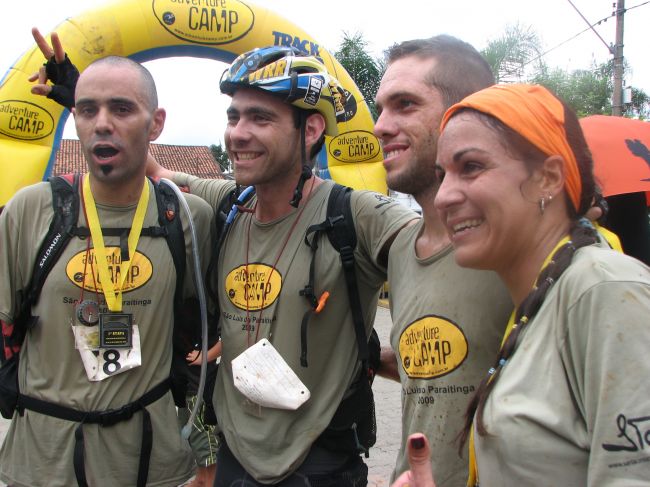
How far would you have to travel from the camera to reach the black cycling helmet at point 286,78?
2520 millimetres

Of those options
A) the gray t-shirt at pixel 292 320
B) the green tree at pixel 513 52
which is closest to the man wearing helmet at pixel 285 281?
the gray t-shirt at pixel 292 320

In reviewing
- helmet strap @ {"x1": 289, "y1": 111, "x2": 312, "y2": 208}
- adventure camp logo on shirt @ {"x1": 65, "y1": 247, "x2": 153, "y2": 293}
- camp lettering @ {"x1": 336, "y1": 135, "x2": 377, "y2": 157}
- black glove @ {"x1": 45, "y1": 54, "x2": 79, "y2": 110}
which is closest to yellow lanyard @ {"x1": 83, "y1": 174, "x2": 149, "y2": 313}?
adventure camp logo on shirt @ {"x1": 65, "y1": 247, "x2": 153, "y2": 293}

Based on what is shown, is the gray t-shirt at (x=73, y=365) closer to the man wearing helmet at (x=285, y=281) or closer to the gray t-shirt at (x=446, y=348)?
the man wearing helmet at (x=285, y=281)

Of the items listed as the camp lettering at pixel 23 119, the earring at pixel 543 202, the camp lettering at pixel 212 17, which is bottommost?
the earring at pixel 543 202

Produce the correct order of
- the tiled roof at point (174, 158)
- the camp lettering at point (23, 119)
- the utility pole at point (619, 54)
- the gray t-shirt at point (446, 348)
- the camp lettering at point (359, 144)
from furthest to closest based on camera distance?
the tiled roof at point (174, 158) → the utility pole at point (619, 54) → the camp lettering at point (359, 144) → the camp lettering at point (23, 119) → the gray t-shirt at point (446, 348)

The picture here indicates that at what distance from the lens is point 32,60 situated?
4953 millimetres

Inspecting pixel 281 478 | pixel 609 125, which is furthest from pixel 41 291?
pixel 609 125

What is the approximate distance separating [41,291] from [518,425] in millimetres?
1996

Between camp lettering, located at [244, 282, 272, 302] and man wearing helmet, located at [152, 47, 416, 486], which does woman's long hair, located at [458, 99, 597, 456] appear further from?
camp lettering, located at [244, 282, 272, 302]

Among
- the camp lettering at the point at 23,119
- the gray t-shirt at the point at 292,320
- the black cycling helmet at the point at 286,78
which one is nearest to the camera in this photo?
the gray t-shirt at the point at 292,320

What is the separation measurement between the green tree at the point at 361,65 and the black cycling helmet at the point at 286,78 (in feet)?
41.7

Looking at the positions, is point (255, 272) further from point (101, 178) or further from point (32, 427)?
point (32, 427)

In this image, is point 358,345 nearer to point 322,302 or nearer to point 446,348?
point 322,302

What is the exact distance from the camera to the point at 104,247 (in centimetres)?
247
